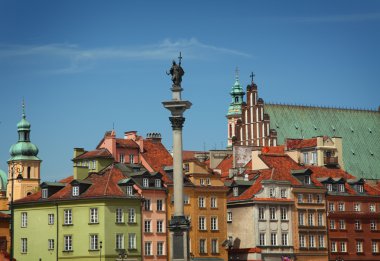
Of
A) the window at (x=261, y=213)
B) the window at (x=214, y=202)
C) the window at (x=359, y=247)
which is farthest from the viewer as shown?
the window at (x=359, y=247)

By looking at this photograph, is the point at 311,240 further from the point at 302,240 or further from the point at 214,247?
the point at 214,247

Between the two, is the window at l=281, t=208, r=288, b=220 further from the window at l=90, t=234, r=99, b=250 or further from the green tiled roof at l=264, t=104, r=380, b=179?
the green tiled roof at l=264, t=104, r=380, b=179

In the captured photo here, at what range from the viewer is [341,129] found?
160 m

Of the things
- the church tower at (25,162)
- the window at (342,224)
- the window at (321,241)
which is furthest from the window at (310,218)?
the church tower at (25,162)

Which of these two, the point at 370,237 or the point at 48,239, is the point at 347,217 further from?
the point at 48,239

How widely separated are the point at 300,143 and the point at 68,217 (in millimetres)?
39744

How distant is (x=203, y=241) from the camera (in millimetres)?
123125

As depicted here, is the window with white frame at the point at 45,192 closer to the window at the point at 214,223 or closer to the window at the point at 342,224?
the window at the point at 214,223

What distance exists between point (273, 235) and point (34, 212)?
2493 cm

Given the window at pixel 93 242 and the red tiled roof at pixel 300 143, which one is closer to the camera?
the window at pixel 93 242

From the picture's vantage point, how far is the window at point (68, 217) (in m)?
118

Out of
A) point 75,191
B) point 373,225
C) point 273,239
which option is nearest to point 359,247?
point 373,225

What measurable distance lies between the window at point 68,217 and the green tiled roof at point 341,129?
44.1 meters

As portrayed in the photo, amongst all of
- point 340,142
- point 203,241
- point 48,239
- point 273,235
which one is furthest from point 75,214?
point 340,142
